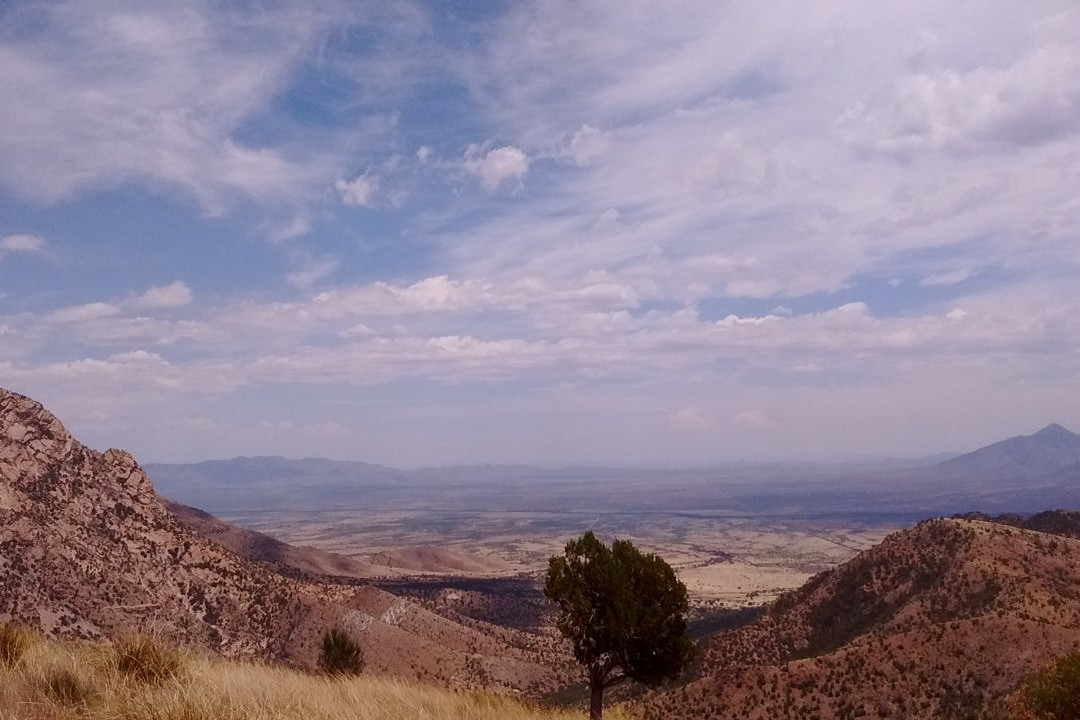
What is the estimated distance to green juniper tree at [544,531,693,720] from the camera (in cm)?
2677

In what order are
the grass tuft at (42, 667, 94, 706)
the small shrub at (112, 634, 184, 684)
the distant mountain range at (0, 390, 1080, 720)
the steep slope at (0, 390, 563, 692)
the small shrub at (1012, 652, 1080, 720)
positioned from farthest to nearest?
the steep slope at (0, 390, 563, 692), the distant mountain range at (0, 390, 1080, 720), the small shrub at (1012, 652, 1080, 720), the small shrub at (112, 634, 184, 684), the grass tuft at (42, 667, 94, 706)

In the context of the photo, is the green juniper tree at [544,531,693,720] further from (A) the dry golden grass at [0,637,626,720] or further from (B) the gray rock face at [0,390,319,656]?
(B) the gray rock face at [0,390,319,656]

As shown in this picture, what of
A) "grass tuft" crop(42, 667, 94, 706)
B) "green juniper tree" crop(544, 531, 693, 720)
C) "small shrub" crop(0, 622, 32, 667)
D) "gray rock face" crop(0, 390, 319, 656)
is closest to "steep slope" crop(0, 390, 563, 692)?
"gray rock face" crop(0, 390, 319, 656)

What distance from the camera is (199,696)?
22.8 ft

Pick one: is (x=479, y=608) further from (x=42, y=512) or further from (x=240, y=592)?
(x=42, y=512)

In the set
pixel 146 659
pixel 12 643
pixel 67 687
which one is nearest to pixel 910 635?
pixel 146 659

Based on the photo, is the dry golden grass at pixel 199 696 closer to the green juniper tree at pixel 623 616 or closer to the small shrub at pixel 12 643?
the small shrub at pixel 12 643

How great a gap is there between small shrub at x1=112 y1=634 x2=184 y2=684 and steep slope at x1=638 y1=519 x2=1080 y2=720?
117 ft

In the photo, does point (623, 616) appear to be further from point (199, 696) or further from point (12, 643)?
point (199, 696)

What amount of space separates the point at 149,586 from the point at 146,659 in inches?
2439

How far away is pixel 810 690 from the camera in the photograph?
4034 centimetres

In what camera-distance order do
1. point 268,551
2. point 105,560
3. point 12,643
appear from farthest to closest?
point 268,551, point 105,560, point 12,643

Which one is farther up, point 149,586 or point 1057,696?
point 1057,696

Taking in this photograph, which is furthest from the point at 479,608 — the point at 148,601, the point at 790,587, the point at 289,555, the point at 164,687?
the point at 164,687
